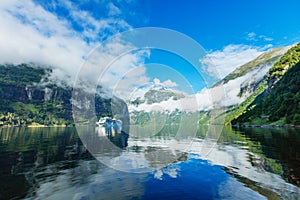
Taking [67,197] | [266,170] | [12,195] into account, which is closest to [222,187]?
[266,170]

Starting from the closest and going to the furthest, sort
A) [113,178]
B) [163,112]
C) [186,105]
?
[113,178], [186,105], [163,112]

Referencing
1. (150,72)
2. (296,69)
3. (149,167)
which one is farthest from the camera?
(296,69)

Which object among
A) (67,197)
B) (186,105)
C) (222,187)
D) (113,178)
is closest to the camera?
(67,197)

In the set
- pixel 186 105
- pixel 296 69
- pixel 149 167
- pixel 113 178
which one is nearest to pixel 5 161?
pixel 113 178

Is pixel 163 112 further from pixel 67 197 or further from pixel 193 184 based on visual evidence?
pixel 67 197

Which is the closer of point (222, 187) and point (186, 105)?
point (222, 187)

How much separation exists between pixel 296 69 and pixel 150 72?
709 feet

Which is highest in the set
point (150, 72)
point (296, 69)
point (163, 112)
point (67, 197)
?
point (296, 69)

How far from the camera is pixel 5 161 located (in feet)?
85.8

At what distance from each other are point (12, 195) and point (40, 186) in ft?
7.23

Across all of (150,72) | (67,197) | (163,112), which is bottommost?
(67,197)

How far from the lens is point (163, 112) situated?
5250 centimetres

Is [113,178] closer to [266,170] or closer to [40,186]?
[40,186]

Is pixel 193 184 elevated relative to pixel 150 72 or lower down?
lower down
